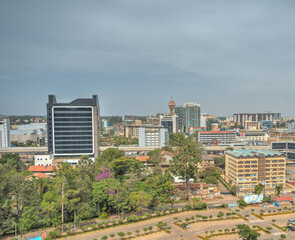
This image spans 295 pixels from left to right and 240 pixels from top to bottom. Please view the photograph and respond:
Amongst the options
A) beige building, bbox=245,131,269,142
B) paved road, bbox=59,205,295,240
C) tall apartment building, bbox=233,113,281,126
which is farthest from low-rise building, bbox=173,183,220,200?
tall apartment building, bbox=233,113,281,126

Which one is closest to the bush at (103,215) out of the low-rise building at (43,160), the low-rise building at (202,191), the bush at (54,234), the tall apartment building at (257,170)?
the bush at (54,234)

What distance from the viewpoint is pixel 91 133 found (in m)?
53.9

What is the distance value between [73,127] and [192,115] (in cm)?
8539

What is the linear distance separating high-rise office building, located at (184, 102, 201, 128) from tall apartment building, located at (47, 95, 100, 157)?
8121 cm

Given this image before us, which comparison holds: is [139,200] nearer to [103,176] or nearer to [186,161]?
[103,176]

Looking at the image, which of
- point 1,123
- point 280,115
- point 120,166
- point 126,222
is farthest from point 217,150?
point 280,115

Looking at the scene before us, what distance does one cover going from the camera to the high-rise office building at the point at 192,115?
420 feet

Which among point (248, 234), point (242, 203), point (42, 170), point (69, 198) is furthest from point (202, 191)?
point (42, 170)

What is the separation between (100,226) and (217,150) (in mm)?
58239

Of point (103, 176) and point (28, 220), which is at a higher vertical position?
point (103, 176)

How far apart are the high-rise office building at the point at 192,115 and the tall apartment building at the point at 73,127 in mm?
81212

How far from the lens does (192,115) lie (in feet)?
421

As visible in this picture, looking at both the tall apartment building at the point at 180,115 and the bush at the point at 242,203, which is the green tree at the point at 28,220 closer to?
the bush at the point at 242,203

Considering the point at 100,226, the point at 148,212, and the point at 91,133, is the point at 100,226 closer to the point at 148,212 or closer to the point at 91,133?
the point at 148,212
